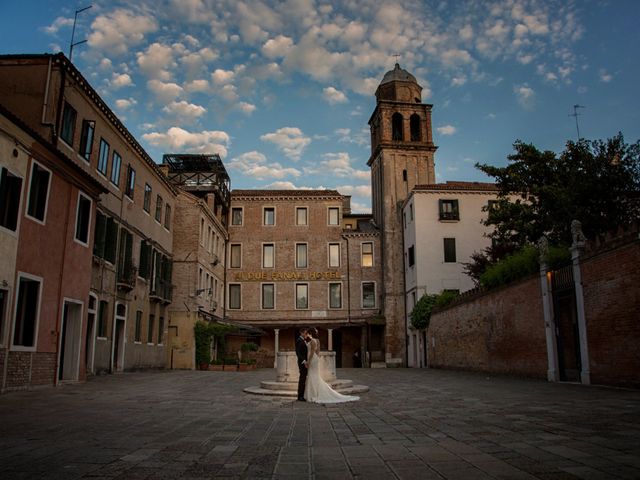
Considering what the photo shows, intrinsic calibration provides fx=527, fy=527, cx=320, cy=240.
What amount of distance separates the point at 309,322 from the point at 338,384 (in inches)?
932

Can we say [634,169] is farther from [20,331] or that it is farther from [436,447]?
[20,331]

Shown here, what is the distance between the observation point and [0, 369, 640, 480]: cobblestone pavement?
15.2 ft

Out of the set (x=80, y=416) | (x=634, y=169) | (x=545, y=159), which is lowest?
(x=80, y=416)

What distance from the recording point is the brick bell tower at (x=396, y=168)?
3591cm

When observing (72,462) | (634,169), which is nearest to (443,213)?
(634,169)

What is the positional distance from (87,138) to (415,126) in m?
27.1

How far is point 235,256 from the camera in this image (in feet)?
125

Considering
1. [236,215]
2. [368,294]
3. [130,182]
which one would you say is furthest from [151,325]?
[368,294]

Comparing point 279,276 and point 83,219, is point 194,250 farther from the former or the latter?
point 83,219

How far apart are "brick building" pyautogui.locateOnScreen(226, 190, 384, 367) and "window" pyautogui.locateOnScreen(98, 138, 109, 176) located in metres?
18.9

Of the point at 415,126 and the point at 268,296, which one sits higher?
the point at 415,126

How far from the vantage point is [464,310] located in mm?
24500

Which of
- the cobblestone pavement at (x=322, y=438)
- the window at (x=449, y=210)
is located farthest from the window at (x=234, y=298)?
the cobblestone pavement at (x=322, y=438)

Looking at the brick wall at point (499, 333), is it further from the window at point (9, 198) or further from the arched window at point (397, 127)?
the arched window at point (397, 127)
